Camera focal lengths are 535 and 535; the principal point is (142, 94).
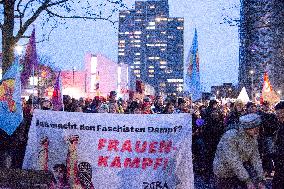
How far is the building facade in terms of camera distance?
151 feet

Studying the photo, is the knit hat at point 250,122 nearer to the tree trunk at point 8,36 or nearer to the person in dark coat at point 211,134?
the person in dark coat at point 211,134

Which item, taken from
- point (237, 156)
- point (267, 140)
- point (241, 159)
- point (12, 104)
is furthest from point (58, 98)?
point (237, 156)

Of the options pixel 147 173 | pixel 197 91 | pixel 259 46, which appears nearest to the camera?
pixel 147 173

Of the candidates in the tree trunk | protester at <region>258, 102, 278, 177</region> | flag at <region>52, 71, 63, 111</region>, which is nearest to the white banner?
flag at <region>52, 71, 63, 111</region>

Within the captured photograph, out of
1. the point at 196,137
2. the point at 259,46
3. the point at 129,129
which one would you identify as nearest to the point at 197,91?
the point at 196,137

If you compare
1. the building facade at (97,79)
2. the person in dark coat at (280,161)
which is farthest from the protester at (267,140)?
the building facade at (97,79)

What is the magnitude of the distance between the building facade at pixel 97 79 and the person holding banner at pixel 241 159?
105ft

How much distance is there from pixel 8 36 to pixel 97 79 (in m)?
29.6

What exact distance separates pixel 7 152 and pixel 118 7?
9.20 m

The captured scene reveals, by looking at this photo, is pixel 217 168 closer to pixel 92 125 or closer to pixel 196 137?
pixel 92 125

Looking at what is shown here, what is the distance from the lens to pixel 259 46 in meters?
113

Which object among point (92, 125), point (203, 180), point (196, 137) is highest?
point (92, 125)

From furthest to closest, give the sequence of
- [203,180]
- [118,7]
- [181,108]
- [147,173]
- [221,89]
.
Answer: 1. [221,89]
2. [118,7]
3. [181,108]
4. [203,180]
5. [147,173]

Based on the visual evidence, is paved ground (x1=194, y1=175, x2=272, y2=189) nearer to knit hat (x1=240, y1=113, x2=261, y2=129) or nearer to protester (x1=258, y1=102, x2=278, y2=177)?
protester (x1=258, y1=102, x2=278, y2=177)
